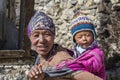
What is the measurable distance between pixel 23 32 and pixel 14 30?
102mm

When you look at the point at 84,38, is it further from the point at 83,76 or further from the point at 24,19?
→ the point at 24,19

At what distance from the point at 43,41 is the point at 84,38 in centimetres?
45

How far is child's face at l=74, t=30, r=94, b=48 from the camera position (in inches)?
94.3

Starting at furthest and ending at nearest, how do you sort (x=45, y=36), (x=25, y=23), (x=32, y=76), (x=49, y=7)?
(x=49, y=7) → (x=25, y=23) → (x=45, y=36) → (x=32, y=76)

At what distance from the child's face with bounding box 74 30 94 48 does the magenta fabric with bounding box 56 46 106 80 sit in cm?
5

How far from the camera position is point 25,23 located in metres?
2.97

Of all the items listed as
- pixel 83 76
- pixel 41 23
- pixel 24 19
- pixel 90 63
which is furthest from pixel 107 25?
pixel 83 76

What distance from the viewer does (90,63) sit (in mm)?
2164

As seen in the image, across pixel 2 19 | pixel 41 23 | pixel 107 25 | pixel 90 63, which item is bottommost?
pixel 107 25

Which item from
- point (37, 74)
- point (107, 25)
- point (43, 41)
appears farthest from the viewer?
point (107, 25)

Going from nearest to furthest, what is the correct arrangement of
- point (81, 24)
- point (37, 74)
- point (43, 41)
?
point (37, 74) → point (43, 41) → point (81, 24)

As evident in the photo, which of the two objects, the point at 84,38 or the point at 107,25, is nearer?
the point at 84,38

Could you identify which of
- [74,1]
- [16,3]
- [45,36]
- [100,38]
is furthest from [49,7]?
[45,36]

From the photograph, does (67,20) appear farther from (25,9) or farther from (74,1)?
(25,9)
